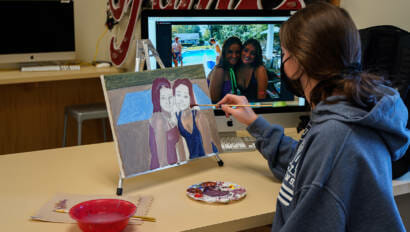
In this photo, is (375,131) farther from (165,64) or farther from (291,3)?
(291,3)

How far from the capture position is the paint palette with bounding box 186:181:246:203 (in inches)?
48.3

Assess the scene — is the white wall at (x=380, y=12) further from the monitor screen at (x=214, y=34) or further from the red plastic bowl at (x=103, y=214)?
the red plastic bowl at (x=103, y=214)

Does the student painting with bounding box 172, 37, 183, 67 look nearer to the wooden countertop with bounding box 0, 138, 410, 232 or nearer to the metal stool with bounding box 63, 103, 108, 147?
the wooden countertop with bounding box 0, 138, 410, 232

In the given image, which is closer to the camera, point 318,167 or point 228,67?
point 318,167

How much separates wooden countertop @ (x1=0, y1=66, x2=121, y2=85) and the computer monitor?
1.92 m

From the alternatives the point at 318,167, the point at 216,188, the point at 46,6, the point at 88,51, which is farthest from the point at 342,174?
the point at 88,51

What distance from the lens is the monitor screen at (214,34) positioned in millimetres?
1633

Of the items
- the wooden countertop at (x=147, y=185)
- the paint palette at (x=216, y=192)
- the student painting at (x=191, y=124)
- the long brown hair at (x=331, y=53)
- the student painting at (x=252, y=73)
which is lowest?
the wooden countertop at (x=147, y=185)

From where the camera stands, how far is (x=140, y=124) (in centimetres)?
136

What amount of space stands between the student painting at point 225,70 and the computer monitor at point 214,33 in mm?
23

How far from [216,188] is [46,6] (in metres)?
2.82

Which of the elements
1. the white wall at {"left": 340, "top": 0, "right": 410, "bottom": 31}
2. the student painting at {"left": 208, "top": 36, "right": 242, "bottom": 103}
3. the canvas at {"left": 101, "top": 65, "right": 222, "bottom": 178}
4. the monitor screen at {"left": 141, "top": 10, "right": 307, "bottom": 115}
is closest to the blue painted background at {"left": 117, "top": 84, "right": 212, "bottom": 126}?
the canvas at {"left": 101, "top": 65, "right": 222, "bottom": 178}

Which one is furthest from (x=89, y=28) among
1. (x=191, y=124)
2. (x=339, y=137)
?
(x=339, y=137)

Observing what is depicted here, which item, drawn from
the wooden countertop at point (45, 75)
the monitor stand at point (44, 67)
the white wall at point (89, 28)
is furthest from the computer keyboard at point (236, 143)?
the white wall at point (89, 28)
